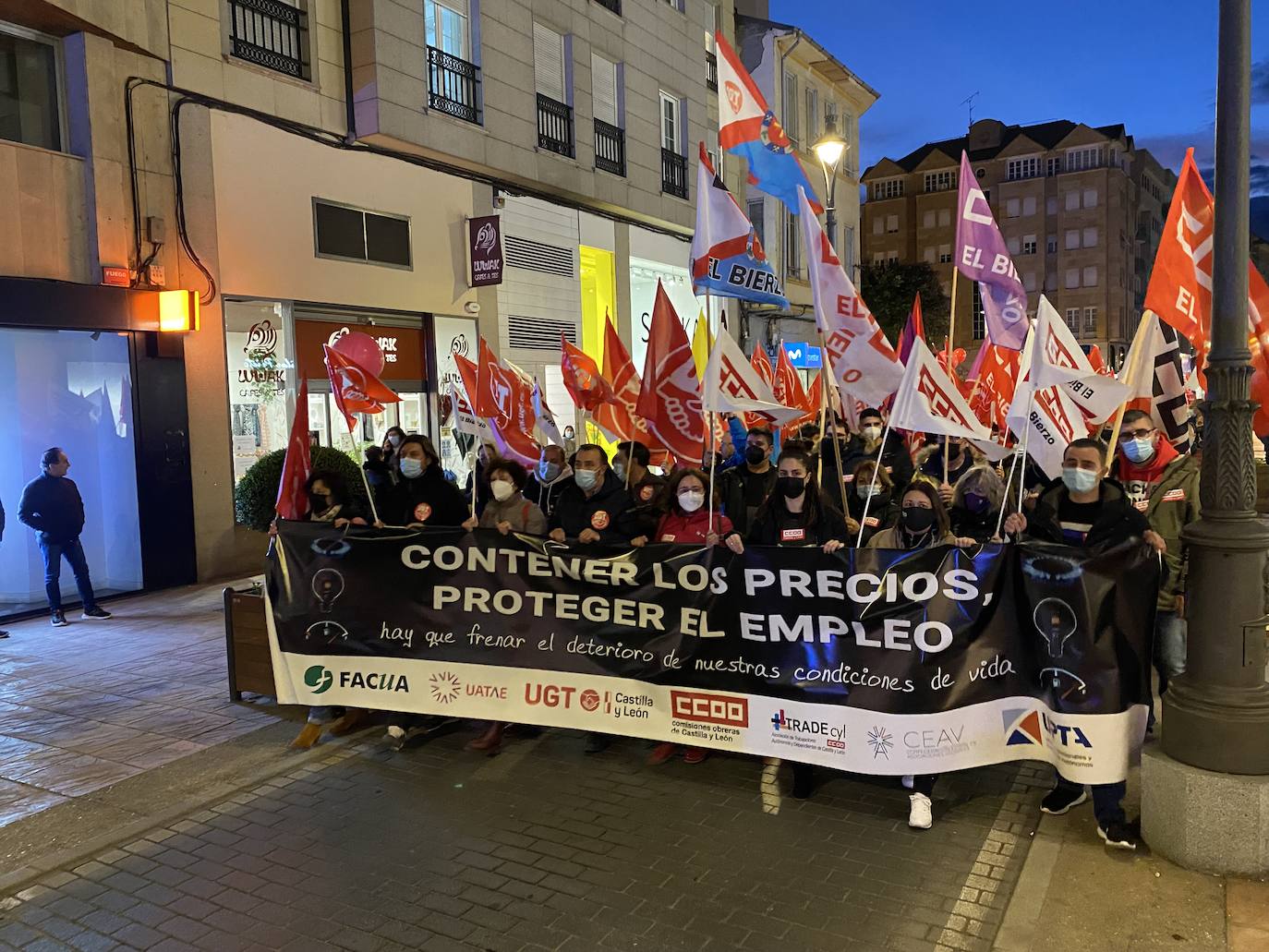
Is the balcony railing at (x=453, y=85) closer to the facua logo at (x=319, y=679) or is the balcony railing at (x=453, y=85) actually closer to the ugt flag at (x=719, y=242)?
the ugt flag at (x=719, y=242)

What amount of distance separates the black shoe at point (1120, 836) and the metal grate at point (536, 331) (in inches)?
555

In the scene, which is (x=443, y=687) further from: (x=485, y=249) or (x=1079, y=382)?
(x=485, y=249)

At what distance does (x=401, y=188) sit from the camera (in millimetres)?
15859

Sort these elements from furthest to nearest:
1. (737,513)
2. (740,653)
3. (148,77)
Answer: (148,77)
(737,513)
(740,653)

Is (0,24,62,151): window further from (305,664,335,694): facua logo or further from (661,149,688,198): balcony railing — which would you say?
(661,149,688,198): balcony railing

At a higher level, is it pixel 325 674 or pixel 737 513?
pixel 737 513

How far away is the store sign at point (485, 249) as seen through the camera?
16734 mm

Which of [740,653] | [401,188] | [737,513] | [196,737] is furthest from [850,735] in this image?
[401,188]

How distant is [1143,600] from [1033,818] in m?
1.35

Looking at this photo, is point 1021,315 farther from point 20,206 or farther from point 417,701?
point 20,206

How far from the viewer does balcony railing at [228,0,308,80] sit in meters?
13.3

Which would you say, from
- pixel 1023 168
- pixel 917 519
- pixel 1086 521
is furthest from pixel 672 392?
pixel 1023 168

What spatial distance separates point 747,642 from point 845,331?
7.39 ft

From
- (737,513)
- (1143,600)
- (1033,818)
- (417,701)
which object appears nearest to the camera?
(1143,600)
